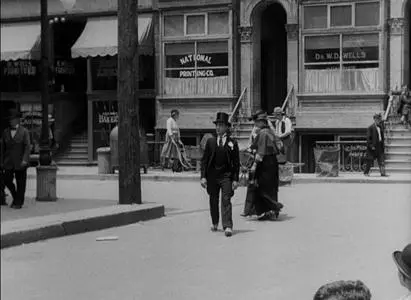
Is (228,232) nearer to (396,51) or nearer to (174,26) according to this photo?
(396,51)

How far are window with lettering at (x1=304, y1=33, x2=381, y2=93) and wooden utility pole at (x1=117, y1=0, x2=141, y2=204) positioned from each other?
1295cm

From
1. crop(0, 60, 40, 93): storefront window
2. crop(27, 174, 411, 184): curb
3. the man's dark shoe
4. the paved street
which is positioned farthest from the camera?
crop(27, 174, 411, 184): curb

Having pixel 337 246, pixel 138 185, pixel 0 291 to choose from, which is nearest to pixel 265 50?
pixel 138 185

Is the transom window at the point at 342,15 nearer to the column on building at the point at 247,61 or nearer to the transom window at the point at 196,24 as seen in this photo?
the column on building at the point at 247,61

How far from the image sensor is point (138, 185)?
12.8 meters

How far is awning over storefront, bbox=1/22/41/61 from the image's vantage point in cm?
244

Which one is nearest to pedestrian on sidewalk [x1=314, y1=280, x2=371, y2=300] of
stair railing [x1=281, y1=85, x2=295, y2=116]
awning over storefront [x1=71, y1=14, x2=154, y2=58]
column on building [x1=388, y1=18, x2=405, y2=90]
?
awning over storefront [x1=71, y1=14, x2=154, y2=58]

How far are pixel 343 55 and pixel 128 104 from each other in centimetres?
1345

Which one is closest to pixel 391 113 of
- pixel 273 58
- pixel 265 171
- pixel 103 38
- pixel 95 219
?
pixel 273 58

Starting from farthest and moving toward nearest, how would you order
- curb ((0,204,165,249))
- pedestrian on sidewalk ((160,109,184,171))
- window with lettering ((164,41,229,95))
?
window with lettering ((164,41,229,95)) < pedestrian on sidewalk ((160,109,184,171)) < curb ((0,204,165,249))

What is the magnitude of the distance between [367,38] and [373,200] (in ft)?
32.5

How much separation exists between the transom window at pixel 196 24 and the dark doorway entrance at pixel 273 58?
5.10ft

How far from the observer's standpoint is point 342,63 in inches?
965

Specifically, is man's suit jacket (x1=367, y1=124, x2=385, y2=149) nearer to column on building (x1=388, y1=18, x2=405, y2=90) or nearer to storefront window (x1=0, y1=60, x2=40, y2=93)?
column on building (x1=388, y1=18, x2=405, y2=90)
